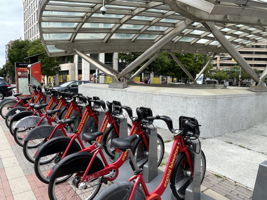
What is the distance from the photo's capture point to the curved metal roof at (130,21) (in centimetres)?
652

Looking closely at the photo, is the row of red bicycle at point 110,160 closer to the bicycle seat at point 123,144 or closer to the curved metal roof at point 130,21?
the bicycle seat at point 123,144

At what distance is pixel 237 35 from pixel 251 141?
12.2m

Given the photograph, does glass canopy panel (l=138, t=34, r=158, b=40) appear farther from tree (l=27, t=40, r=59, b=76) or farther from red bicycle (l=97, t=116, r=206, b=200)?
tree (l=27, t=40, r=59, b=76)

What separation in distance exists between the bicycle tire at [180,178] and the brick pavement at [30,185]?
56 cm

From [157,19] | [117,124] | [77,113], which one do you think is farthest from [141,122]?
[157,19]

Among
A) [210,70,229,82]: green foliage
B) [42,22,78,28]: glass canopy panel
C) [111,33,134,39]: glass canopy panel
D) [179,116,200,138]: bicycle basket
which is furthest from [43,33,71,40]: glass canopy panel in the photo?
[210,70,229,82]: green foliage

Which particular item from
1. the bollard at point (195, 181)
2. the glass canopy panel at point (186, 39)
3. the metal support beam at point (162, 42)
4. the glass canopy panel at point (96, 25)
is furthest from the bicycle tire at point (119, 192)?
the glass canopy panel at point (186, 39)

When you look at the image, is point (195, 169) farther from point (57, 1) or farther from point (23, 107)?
point (57, 1)

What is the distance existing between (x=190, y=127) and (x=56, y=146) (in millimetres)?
2034

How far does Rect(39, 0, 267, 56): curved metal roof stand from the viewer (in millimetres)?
6520

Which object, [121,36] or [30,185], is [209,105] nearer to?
[30,185]

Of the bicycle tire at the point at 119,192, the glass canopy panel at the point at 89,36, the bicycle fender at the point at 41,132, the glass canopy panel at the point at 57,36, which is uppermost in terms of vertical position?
the glass canopy panel at the point at 89,36

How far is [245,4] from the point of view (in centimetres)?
617

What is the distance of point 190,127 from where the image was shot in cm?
277
